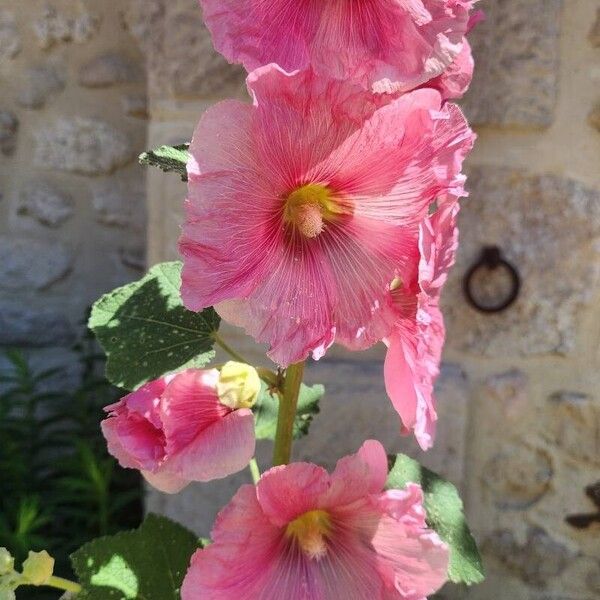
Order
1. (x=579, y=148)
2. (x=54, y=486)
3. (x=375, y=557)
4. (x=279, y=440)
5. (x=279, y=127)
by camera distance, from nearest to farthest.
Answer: (x=279, y=127)
(x=375, y=557)
(x=279, y=440)
(x=579, y=148)
(x=54, y=486)

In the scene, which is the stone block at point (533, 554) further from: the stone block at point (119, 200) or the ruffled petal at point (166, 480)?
the stone block at point (119, 200)

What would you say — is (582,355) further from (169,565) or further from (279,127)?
(279,127)

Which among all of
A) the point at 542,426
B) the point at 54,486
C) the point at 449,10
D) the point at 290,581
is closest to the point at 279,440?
the point at 290,581

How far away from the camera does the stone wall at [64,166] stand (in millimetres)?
1617

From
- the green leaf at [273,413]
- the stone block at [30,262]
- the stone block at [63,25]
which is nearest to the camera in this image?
the green leaf at [273,413]

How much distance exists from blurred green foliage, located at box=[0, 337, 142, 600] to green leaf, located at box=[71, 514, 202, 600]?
0.68 meters

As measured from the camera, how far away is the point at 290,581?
498 mm

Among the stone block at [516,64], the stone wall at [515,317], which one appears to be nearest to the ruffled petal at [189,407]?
the stone wall at [515,317]

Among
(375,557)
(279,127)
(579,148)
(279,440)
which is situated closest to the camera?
(279,127)

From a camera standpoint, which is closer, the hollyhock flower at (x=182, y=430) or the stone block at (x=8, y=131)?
the hollyhock flower at (x=182, y=430)

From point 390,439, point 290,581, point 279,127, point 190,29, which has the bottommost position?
point 390,439

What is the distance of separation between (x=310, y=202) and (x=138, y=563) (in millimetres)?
404

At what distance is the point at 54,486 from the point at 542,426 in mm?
→ 1045

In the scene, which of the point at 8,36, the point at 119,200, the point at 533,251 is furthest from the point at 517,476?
the point at 8,36
